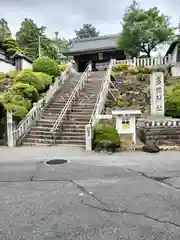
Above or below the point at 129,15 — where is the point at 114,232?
below

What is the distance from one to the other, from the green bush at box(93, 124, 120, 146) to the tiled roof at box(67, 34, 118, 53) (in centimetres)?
2392

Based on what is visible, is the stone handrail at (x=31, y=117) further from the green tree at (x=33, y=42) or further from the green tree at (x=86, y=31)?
the green tree at (x=86, y=31)

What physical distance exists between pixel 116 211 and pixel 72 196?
3.62 ft

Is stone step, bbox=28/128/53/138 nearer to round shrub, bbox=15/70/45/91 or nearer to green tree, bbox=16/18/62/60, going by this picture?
round shrub, bbox=15/70/45/91

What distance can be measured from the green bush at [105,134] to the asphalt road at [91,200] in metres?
2.20

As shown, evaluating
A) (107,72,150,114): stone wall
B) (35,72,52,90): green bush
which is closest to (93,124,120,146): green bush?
(107,72,150,114): stone wall

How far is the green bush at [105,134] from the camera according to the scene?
421 inches

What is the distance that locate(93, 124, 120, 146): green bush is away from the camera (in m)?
10.7

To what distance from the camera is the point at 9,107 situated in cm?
1296

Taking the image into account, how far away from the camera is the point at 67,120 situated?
14.3 m

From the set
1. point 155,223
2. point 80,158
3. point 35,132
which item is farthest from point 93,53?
point 155,223

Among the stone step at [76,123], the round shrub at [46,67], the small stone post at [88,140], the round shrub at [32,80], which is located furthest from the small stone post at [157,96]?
the round shrub at [46,67]

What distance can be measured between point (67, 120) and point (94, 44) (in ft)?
83.2

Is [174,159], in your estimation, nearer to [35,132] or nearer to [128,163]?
[128,163]
